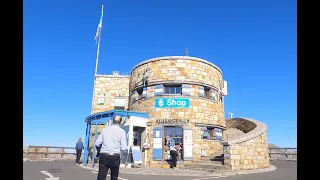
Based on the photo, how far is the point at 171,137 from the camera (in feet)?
53.6

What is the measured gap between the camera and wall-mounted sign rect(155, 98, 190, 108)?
55.2ft

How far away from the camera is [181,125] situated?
53.7ft

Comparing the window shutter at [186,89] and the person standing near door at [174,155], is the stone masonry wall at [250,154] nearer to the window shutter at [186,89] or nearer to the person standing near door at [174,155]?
the person standing near door at [174,155]

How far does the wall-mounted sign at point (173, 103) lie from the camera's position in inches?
662

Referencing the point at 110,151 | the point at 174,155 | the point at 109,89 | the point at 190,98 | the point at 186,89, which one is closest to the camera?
the point at 110,151

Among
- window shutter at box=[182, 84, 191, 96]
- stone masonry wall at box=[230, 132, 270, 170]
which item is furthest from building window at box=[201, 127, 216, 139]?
stone masonry wall at box=[230, 132, 270, 170]

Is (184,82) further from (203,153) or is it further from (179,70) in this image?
(203,153)

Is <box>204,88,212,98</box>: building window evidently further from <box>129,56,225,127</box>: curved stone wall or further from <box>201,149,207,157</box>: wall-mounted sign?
<box>201,149,207,157</box>: wall-mounted sign

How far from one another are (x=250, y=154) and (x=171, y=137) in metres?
4.78

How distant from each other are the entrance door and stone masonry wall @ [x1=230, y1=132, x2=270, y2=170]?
159 inches

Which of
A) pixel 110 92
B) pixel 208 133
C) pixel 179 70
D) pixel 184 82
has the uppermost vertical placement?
pixel 179 70

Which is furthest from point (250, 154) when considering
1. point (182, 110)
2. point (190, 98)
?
point (190, 98)
